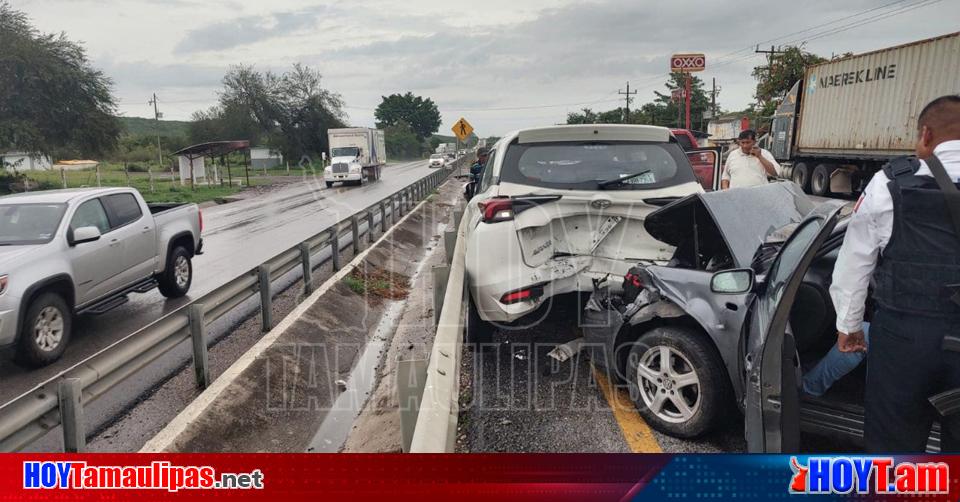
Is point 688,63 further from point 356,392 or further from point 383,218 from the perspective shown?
point 356,392

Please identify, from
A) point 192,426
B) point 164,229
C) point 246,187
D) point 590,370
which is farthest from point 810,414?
point 246,187

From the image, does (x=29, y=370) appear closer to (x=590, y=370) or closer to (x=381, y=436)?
(x=381, y=436)

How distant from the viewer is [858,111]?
19922mm

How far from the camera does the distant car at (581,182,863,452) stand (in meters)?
2.79

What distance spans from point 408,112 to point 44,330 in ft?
469

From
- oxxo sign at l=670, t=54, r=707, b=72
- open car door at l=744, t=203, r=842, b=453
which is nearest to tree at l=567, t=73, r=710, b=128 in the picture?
oxxo sign at l=670, t=54, r=707, b=72

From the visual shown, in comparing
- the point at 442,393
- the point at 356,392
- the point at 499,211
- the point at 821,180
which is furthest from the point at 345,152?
the point at 442,393

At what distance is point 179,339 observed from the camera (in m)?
5.20

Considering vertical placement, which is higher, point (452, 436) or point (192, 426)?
point (452, 436)

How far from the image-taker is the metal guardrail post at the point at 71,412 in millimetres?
3650

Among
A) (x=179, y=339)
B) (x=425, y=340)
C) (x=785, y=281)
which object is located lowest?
(x=425, y=340)

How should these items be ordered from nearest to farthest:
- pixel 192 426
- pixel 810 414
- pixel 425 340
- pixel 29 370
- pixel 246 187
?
pixel 810 414 < pixel 192 426 < pixel 29 370 < pixel 425 340 < pixel 246 187

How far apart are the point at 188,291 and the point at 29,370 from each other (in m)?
3.43

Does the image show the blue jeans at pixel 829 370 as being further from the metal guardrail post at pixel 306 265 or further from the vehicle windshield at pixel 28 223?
the vehicle windshield at pixel 28 223
